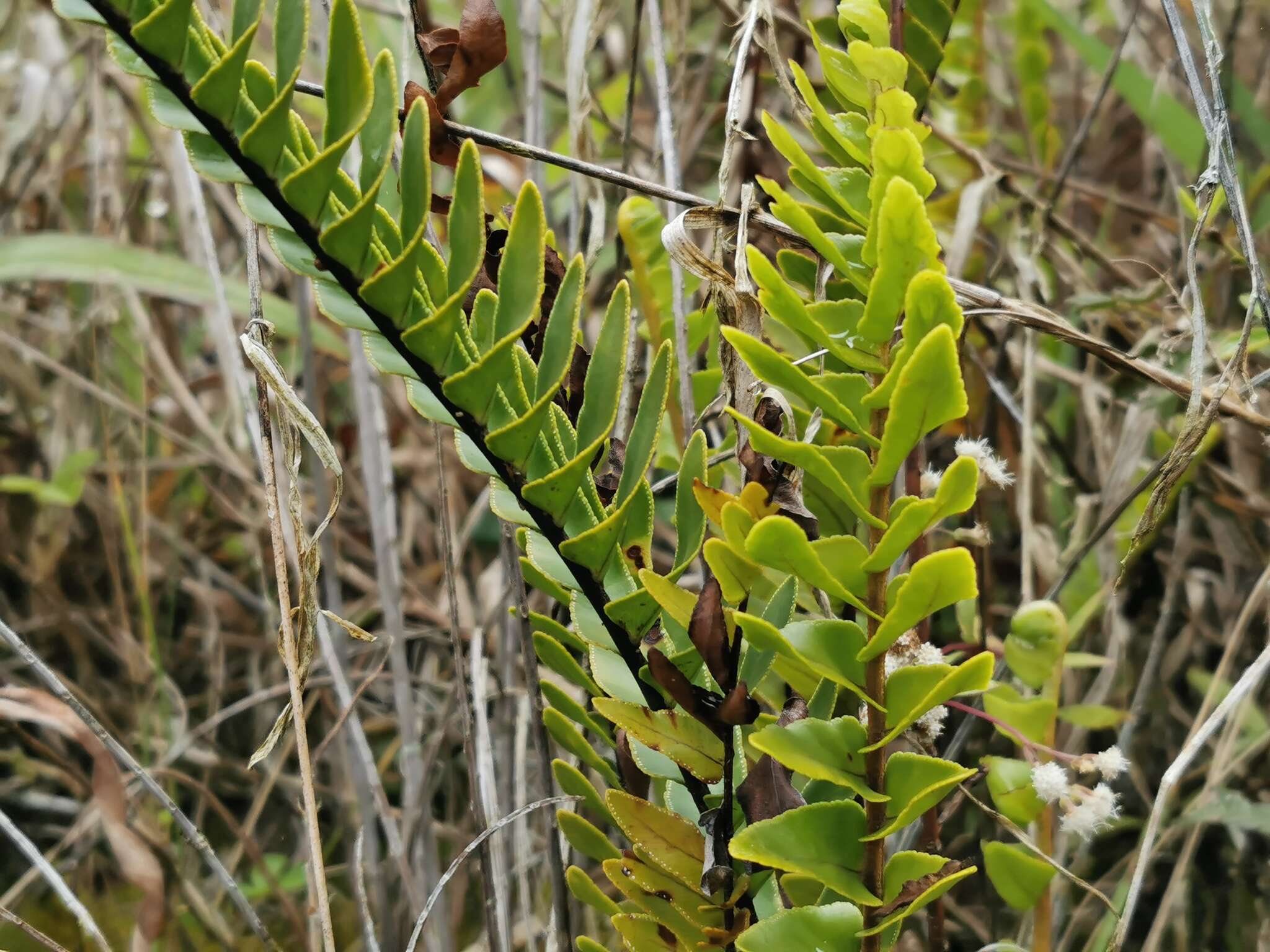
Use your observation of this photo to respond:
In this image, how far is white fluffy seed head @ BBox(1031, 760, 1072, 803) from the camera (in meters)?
0.55

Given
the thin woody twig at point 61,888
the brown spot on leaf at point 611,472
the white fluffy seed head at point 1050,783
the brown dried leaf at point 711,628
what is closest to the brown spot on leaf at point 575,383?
the brown spot on leaf at point 611,472

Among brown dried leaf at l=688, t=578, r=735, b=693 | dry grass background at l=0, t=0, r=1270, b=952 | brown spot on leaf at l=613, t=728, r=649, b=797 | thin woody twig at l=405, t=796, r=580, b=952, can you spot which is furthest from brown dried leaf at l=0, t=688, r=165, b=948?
brown dried leaf at l=688, t=578, r=735, b=693

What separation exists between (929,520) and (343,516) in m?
0.96

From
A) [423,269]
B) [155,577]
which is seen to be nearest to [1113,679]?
[423,269]

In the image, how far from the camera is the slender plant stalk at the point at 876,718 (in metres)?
0.42

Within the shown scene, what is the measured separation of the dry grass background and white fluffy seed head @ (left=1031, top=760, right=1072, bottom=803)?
0.19 m

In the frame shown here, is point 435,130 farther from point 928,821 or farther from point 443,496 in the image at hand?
point 928,821

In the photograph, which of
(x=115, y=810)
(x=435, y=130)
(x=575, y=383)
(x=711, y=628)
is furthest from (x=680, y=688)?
(x=115, y=810)

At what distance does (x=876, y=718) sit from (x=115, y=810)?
530mm

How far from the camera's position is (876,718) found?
438 millimetres

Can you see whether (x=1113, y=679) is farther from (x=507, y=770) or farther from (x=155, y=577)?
(x=155, y=577)

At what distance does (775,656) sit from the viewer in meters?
0.46

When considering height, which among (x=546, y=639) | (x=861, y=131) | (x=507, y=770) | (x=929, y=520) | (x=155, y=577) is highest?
(x=861, y=131)

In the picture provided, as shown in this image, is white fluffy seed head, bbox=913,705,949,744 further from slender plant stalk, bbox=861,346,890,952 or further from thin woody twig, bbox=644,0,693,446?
thin woody twig, bbox=644,0,693,446
